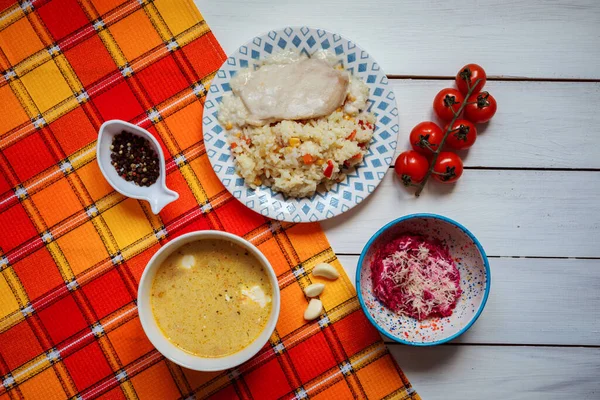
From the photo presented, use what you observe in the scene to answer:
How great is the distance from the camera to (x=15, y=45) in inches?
86.8

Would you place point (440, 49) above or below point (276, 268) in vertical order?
above

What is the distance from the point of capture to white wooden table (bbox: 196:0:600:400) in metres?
2.24

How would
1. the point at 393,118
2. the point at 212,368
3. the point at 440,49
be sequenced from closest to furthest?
the point at 212,368
the point at 393,118
the point at 440,49

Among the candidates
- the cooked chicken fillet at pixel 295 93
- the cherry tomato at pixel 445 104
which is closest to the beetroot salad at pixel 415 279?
the cherry tomato at pixel 445 104

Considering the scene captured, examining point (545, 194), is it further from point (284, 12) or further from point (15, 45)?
point (15, 45)

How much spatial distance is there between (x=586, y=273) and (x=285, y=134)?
143cm

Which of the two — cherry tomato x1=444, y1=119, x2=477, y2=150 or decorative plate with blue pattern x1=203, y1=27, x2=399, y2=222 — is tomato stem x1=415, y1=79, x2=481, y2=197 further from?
decorative plate with blue pattern x1=203, y1=27, x2=399, y2=222

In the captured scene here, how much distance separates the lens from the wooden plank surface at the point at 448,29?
2230mm

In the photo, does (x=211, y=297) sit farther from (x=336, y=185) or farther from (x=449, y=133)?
(x=449, y=133)

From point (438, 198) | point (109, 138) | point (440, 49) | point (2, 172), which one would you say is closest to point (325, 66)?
point (440, 49)

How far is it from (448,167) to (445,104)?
25 cm

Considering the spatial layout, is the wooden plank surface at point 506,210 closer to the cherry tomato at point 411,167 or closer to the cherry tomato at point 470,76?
the cherry tomato at point 411,167

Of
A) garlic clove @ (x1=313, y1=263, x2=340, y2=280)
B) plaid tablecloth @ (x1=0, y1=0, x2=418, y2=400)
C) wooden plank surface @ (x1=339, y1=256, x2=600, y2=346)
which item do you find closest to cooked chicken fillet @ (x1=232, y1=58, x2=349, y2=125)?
plaid tablecloth @ (x1=0, y1=0, x2=418, y2=400)

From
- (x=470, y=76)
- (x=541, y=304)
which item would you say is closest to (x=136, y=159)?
(x=470, y=76)
